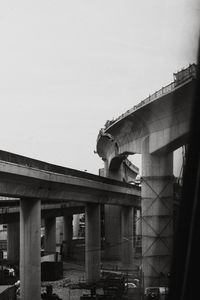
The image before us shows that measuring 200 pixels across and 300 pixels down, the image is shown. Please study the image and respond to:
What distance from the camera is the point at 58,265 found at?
1394 inches

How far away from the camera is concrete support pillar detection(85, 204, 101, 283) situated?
111ft

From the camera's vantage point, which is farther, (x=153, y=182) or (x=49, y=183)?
(x=153, y=182)

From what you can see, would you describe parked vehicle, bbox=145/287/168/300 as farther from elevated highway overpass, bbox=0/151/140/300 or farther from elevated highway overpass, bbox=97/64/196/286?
elevated highway overpass, bbox=0/151/140/300

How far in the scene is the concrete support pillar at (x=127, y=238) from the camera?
44.2 metres

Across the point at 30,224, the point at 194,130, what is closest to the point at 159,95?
the point at 30,224

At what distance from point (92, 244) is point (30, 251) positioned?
481 inches

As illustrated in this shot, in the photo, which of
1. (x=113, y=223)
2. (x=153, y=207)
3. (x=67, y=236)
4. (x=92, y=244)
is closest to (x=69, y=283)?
(x=92, y=244)

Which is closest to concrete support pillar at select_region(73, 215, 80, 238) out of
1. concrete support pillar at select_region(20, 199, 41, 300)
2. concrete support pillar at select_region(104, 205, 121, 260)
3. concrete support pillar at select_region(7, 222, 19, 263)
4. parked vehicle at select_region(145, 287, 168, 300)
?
concrete support pillar at select_region(7, 222, 19, 263)

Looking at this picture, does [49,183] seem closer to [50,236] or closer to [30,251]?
[30,251]

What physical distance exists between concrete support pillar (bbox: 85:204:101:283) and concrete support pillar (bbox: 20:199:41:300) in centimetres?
1087

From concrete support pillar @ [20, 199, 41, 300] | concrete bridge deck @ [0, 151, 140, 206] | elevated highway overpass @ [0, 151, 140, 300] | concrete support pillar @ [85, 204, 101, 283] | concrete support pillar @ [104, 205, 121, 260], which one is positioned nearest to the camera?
concrete bridge deck @ [0, 151, 140, 206]

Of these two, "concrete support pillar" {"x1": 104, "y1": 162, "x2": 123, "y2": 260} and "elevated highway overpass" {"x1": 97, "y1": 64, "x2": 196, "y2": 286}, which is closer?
"elevated highway overpass" {"x1": 97, "y1": 64, "x2": 196, "y2": 286}

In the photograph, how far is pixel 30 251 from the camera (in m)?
23.0

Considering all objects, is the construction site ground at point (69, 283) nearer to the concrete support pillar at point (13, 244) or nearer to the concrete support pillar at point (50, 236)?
the concrete support pillar at point (50, 236)
